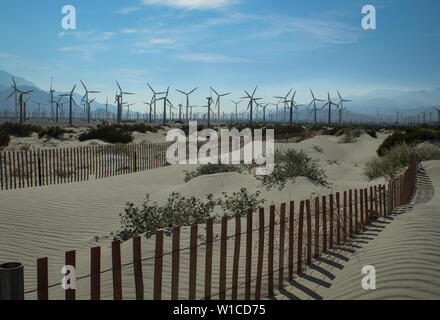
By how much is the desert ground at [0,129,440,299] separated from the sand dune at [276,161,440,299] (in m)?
0.01

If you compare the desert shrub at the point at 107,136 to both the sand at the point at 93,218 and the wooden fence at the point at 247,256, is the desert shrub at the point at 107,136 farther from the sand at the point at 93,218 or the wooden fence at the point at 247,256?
the wooden fence at the point at 247,256

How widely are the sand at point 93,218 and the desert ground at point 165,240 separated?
0.02 metres

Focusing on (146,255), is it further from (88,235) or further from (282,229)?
(88,235)

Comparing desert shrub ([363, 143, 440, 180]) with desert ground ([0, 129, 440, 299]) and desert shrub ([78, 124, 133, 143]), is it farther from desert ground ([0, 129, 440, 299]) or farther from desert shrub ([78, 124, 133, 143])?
desert shrub ([78, 124, 133, 143])

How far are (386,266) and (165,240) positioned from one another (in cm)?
386

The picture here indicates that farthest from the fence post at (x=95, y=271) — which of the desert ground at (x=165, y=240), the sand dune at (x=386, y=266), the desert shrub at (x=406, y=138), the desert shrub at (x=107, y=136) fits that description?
the desert shrub at (x=107, y=136)

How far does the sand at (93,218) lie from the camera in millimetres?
5918

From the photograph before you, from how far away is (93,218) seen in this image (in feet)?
33.9

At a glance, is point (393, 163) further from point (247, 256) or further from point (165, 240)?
point (247, 256)

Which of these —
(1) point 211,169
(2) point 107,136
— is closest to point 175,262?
(1) point 211,169

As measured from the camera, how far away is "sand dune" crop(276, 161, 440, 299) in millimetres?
4711

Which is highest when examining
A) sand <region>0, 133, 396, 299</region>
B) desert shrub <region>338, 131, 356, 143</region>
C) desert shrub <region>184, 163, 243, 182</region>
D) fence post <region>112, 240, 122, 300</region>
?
desert shrub <region>338, 131, 356, 143</region>

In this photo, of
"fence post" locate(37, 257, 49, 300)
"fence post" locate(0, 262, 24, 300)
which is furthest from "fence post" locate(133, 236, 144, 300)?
"fence post" locate(0, 262, 24, 300)

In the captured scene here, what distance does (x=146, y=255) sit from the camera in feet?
21.1
